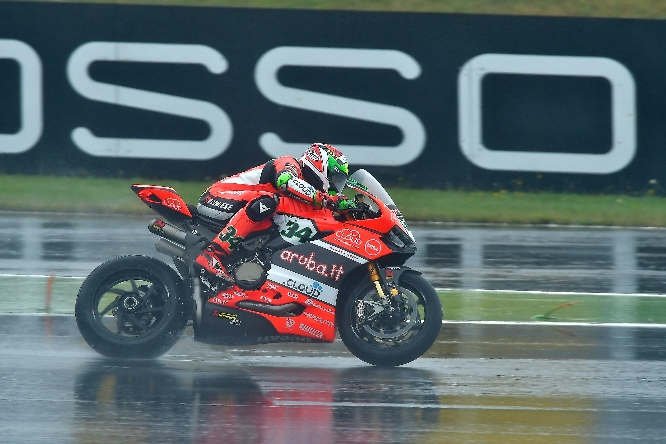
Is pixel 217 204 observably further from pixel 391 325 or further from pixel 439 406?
pixel 439 406

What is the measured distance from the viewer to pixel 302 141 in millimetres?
18594

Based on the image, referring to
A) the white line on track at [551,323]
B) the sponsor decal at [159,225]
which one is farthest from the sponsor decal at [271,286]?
the white line on track at [551,323]

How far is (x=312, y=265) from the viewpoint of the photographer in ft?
26.1

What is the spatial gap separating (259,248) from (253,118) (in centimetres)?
1075

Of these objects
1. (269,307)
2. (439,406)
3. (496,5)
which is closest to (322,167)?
(269,307)

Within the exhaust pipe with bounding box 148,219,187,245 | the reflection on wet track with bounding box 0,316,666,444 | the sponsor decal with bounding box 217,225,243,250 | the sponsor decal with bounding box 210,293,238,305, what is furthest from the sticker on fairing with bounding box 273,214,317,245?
the reflection on wet track with bounding box 0,316,666,444

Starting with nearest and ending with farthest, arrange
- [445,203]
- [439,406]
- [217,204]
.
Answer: [439,406] → [217,204] → [445,203]

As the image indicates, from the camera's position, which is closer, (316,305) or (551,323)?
(316,305)

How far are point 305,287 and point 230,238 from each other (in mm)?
642

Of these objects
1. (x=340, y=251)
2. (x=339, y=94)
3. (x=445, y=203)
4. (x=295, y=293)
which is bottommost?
(x=295, y=293)

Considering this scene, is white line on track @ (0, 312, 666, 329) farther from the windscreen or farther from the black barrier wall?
the black barrier wall

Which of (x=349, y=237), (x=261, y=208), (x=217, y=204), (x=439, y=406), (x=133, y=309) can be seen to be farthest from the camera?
(x=217, y=204)

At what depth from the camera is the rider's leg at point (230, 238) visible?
793 centimetres

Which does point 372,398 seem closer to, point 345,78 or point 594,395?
point 594,395
